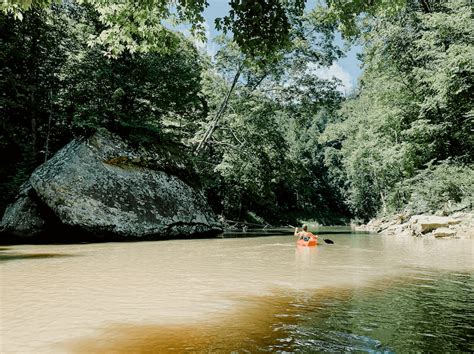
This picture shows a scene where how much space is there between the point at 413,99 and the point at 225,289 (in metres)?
21.8

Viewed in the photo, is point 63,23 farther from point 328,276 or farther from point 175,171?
point 328,276

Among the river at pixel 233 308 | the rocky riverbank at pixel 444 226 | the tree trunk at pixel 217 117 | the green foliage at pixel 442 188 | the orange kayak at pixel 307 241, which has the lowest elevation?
the river at pixel 233 308

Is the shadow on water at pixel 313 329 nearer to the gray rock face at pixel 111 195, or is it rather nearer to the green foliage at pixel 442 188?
the gray rock face at pixel 111 195

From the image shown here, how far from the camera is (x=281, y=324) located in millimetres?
3951

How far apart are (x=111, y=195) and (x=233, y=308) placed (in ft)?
40.8

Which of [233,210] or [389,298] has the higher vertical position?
[233,210]

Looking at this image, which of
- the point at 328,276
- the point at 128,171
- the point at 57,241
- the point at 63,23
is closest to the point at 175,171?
the point at 128,171

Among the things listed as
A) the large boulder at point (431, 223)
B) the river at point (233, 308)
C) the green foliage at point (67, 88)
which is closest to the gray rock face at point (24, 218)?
the green foliage at point (67, 88)

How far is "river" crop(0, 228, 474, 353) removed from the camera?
3.36 m

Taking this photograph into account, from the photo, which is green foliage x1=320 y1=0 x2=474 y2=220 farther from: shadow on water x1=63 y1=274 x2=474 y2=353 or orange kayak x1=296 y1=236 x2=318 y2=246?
shadow on water x1=63 y1=274 x2=474 y2=353

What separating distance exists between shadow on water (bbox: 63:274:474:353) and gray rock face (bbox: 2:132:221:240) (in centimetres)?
1165

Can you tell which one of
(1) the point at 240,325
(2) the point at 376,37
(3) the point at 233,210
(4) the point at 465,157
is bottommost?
(1) the point at 240,325

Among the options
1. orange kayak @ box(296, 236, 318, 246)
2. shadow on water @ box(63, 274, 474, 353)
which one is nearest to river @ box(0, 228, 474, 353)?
shadow on water @ box(63, 274, 474, 353)

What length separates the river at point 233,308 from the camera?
3363 millimetres
